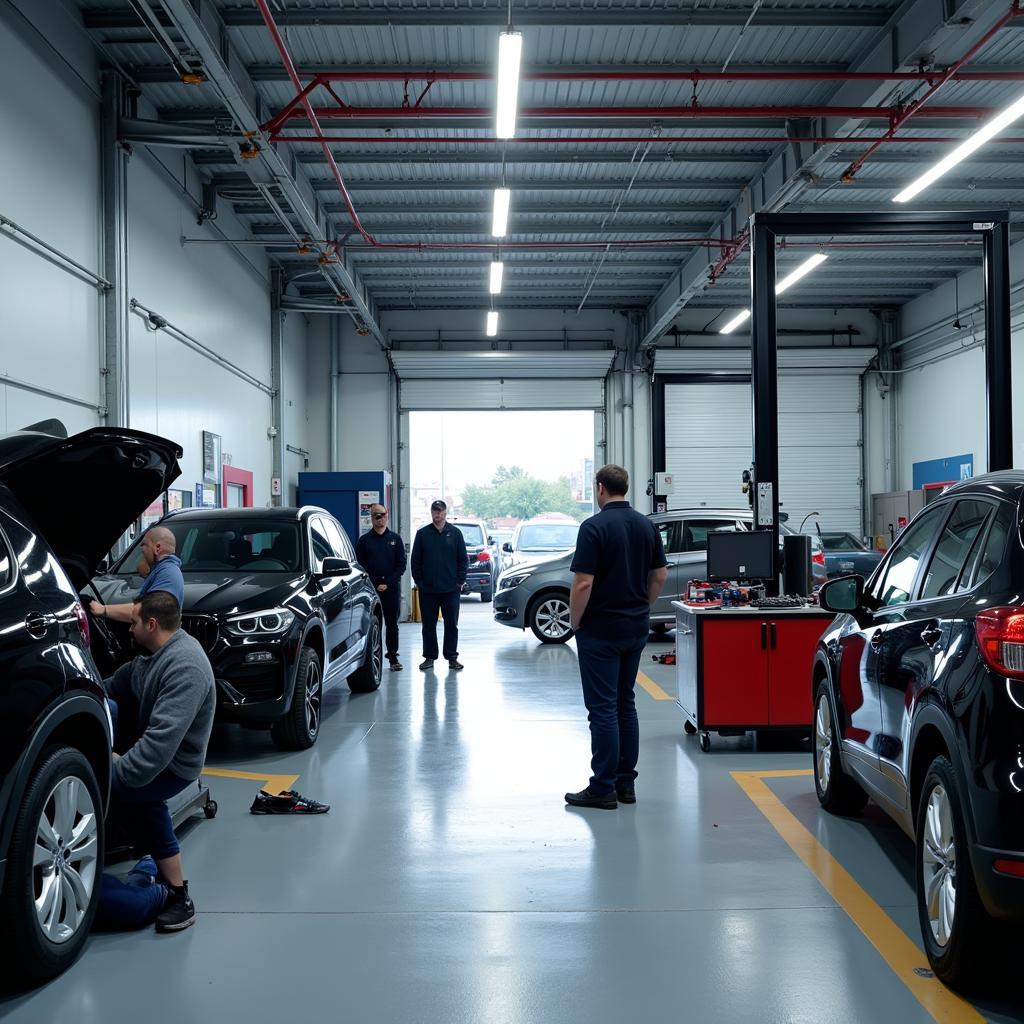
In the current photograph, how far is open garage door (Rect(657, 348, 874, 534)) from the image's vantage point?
67.3ft

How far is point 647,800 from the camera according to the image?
553 centimetres

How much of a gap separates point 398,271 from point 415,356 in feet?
7.66

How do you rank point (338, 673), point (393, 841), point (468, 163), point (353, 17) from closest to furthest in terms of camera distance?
1. point (393, 841)
2. point (338, 673)
3. point (353, 17)
4. point (468, 163)

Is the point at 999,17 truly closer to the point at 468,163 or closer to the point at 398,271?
the point at 468,163

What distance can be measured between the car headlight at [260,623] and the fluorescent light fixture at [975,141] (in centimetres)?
743

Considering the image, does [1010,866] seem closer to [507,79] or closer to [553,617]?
[507,79]

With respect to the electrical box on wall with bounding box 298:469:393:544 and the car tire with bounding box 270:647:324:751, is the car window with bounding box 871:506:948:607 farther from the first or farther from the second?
the electrical box on wall with bounding box 298:469:393:544

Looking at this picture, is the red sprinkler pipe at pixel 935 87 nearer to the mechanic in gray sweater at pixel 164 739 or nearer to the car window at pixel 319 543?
the car window at pixel 319 543

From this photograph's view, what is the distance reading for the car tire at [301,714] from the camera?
6582 millimetres

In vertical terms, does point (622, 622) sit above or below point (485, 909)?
above

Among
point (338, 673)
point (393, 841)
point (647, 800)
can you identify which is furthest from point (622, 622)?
point (338, 673)

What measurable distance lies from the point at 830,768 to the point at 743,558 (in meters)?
2.61

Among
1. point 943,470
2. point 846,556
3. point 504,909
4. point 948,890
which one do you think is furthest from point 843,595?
point 943,470

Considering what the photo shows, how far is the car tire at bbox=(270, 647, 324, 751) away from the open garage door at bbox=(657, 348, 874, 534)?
47.1ft
